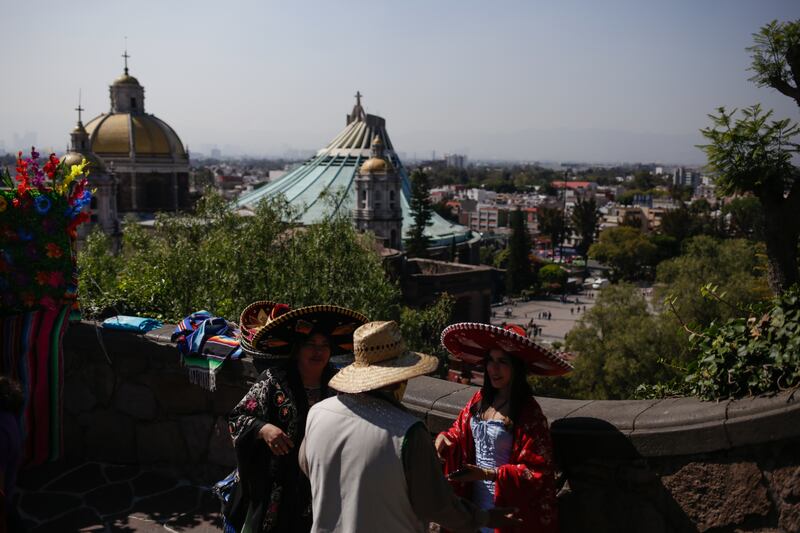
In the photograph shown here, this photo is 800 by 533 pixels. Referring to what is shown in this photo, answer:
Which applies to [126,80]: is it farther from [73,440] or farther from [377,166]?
[73,440]

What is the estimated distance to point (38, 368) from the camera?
383 cm

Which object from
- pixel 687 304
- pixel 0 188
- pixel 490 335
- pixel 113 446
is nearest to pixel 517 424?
pixel 490 335

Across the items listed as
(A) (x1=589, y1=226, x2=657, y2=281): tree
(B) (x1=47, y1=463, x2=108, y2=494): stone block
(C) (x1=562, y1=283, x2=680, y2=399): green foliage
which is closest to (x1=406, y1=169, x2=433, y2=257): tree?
(A) (x1=589, y1=226, x2=657, y2=281): tree

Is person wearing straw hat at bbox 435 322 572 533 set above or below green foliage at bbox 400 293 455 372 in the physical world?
above

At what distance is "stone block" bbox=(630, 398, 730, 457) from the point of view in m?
A: 2.26

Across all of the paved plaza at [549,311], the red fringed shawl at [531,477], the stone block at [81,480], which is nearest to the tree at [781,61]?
the red fringed shawl at [531,477]

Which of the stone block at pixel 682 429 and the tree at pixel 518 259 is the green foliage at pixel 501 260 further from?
the stone block at pixel 682 429

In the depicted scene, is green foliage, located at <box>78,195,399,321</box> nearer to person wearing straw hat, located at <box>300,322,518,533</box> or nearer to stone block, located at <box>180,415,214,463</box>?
stone block, located at <box>180,415,214,463</box>

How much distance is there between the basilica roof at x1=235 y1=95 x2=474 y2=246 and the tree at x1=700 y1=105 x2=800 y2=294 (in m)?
38.7

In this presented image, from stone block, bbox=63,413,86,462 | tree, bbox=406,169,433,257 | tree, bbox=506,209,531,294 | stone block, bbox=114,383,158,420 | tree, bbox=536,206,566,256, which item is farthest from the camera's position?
tree, bbox=536,206,566,256

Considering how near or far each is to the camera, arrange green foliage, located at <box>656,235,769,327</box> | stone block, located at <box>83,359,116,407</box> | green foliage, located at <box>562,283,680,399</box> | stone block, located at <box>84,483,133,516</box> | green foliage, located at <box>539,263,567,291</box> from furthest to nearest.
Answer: green foliage, located at <box>539,263,567,291</box> → green foliage, located at <box>656,235,769,327</box> → green foliage, located at <box>562,283,680,399</box> → stone block, located at <box>83,359,116,407</box> → stone block, located at <box>84,483,133,516</box>

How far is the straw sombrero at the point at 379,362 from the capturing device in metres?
2.16

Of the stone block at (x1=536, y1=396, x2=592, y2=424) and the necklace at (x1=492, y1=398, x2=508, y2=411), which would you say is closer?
the necklace at (x1=492, y1=398, x2=508, y2=411)

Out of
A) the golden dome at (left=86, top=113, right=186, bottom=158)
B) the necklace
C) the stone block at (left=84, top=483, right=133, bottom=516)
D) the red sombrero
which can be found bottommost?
the stone block at (left=84, top=483, right=133, bottom=516)
